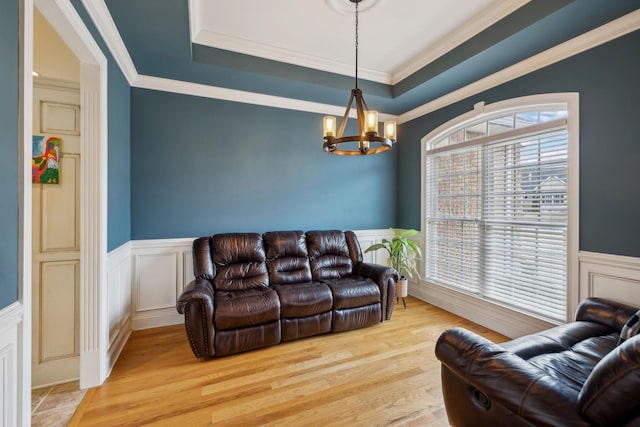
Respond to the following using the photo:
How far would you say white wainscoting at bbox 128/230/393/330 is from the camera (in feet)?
10.6

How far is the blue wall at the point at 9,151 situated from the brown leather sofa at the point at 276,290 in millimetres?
1383

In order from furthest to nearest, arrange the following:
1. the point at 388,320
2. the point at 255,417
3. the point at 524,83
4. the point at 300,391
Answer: the point at 388,320 < the point at 524,83 < the point at 300,391 < the point at 255,417

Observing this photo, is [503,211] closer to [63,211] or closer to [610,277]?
[610,277]

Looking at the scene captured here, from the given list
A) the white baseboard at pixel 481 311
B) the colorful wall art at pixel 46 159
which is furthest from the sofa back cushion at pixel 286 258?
the colorful wall art at pixel 46 159

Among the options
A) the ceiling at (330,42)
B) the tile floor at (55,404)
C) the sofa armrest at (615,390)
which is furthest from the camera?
the ceiling at (330,42)

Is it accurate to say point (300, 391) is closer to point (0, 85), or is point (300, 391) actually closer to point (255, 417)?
point (255, 417)

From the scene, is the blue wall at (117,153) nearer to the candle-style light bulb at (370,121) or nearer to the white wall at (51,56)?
the white wall at (51,56)

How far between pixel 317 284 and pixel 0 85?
2.68 meters

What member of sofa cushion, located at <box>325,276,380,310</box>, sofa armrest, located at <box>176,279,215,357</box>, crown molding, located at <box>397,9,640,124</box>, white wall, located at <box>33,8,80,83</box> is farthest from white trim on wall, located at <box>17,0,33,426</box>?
crown molding, located at <box>397,9,640,124</box>

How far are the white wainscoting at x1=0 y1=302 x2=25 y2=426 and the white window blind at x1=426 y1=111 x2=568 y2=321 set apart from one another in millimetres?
3829

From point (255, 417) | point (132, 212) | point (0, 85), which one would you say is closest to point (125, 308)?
point (132, 212)

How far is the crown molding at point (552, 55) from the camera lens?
219cm

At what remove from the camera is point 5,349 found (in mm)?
1148

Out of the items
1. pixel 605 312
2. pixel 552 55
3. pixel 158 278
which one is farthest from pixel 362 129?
pixel 158 278
